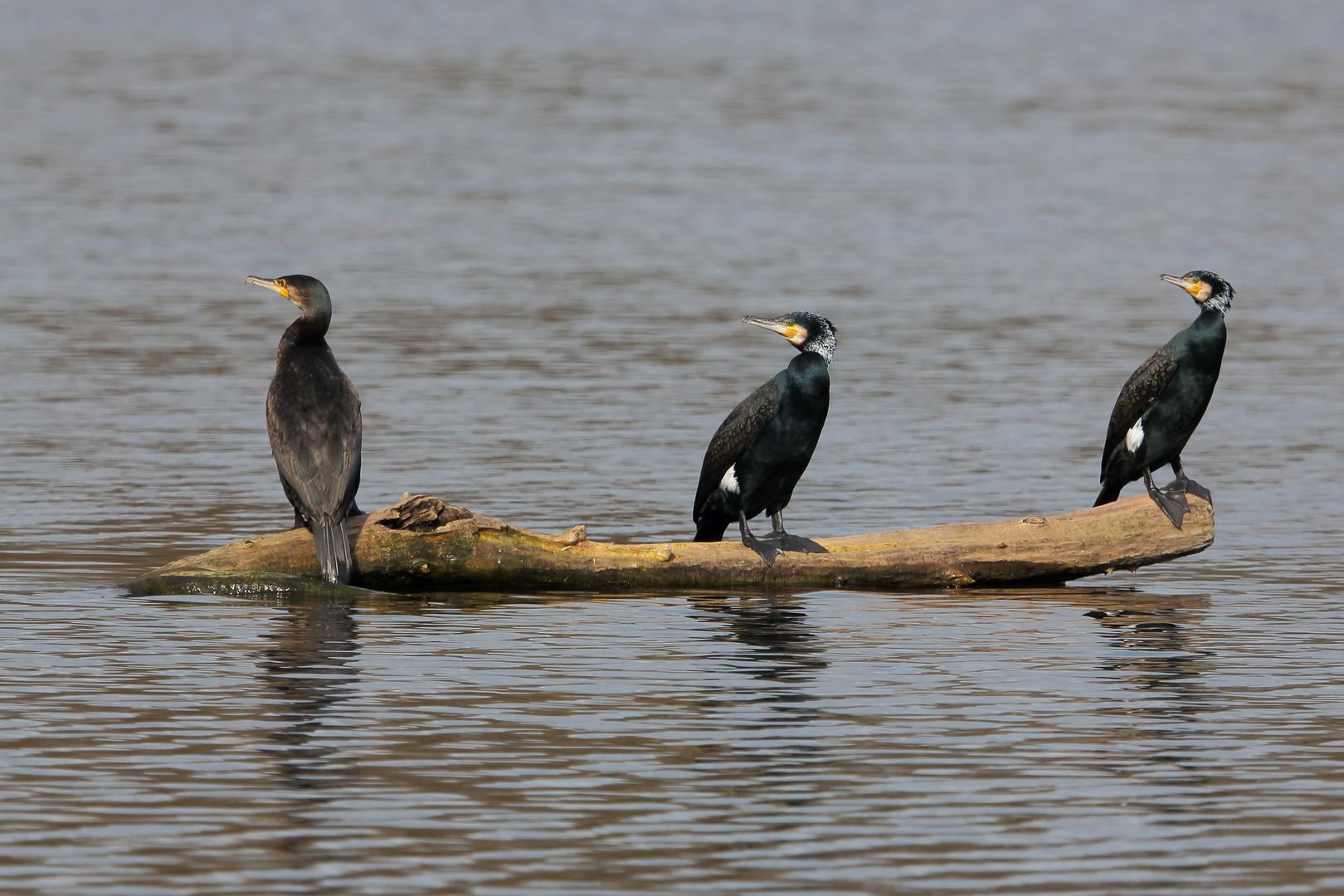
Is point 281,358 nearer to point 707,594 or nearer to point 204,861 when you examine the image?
point 707,594

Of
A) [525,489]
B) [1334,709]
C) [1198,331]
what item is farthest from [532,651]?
[525,489]

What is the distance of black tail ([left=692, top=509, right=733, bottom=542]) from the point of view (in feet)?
45.6

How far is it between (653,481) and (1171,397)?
4815 mm

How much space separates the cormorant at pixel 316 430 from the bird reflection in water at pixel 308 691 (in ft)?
1.34

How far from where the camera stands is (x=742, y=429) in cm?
1342

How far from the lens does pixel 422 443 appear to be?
19.4m

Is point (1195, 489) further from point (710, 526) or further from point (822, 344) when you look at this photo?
point (710, 526)

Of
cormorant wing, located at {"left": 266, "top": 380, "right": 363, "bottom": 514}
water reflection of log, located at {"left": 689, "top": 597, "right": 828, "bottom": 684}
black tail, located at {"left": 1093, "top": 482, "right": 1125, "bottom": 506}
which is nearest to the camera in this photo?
water reflection of log, located at {"left": 689, "top": 597, "right": 828, "bottom": 684}

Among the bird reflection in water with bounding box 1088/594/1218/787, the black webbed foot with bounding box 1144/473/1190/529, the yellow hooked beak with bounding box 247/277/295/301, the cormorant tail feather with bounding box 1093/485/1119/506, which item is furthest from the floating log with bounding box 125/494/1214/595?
the yellow hooked beak with bounding box 247/277/295/301

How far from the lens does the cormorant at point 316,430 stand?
1269 cm

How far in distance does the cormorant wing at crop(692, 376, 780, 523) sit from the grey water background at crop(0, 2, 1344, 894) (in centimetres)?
79

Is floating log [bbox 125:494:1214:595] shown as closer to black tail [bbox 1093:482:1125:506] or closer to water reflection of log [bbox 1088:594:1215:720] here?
water reflection of log [bbox 1088:594:1215:720]

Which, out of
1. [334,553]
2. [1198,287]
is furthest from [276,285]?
[1198,287]

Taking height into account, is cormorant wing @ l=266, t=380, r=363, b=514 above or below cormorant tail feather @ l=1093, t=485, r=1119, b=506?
above
